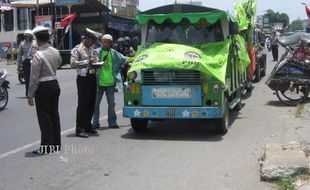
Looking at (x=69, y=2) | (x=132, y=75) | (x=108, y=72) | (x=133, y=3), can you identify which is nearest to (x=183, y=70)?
(x=132, y=75)

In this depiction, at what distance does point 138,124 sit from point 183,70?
1429mm

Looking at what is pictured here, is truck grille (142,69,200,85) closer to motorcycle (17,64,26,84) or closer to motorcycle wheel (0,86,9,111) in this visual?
motorcycle wheel (0,86,9,111)

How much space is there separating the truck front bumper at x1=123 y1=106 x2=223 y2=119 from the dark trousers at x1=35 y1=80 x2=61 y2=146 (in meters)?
1.68

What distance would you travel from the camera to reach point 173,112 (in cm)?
958

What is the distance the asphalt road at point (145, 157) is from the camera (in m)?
6.71

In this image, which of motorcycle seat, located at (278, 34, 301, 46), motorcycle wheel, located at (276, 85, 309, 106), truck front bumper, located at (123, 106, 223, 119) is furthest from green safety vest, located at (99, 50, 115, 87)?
motorcycle seat, located at (278, 34, 301, 46)

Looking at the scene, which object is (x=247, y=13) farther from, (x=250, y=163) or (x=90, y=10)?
(x=90, y=10)

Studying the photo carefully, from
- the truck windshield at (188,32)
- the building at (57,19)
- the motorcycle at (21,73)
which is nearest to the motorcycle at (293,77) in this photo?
the truck windshield at (188,32)

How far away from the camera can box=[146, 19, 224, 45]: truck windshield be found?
34.8ft

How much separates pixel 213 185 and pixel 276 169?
78 cm

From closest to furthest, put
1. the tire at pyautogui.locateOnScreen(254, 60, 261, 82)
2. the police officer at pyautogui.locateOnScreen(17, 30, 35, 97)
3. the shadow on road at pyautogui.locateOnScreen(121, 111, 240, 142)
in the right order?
the shadow on road at pyautogui.locateOnScreen(121, 111, 240, 142), the police officer at pyautogui.locateOnScreen(17, 30, 35, 97), the tire at pyautogui.locateOnScreen(254, 60, 261, 82)

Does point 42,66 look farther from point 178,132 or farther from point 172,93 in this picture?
point 178,132

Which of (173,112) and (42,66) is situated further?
Result: (173,112)

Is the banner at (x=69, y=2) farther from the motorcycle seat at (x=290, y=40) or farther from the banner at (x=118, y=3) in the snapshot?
the motorcycle seat at (x=290, y=40)
